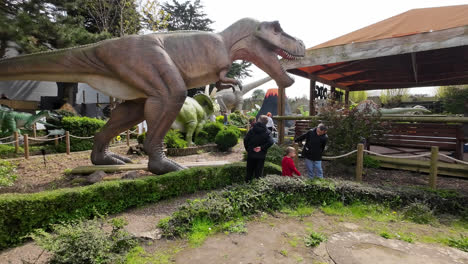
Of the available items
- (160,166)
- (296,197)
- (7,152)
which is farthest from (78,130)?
(296,197)

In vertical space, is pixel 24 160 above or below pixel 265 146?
below

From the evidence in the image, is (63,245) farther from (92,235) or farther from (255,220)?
(255,220)

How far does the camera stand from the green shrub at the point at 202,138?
376 inches

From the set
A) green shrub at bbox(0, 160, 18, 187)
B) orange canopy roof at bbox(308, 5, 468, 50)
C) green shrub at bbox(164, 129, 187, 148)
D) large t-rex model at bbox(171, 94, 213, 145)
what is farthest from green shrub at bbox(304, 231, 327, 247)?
large t-rex model at bbox(171, 94, 213, 145)

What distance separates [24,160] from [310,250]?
669 cm

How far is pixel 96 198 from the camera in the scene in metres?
3.19

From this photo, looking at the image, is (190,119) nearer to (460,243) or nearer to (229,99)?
(460,243)

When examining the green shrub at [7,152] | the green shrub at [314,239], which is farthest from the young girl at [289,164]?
the green shrub at [7,152]

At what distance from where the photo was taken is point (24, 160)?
586 cm

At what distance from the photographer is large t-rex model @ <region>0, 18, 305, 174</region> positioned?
149 inches

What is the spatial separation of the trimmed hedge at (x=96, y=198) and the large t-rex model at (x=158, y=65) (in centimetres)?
41

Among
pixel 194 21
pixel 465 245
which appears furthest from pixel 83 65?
pixel 194 21

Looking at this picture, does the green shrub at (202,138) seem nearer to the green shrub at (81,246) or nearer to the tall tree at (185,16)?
the green shrub at (81,246)

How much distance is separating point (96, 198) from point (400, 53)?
6.23m
